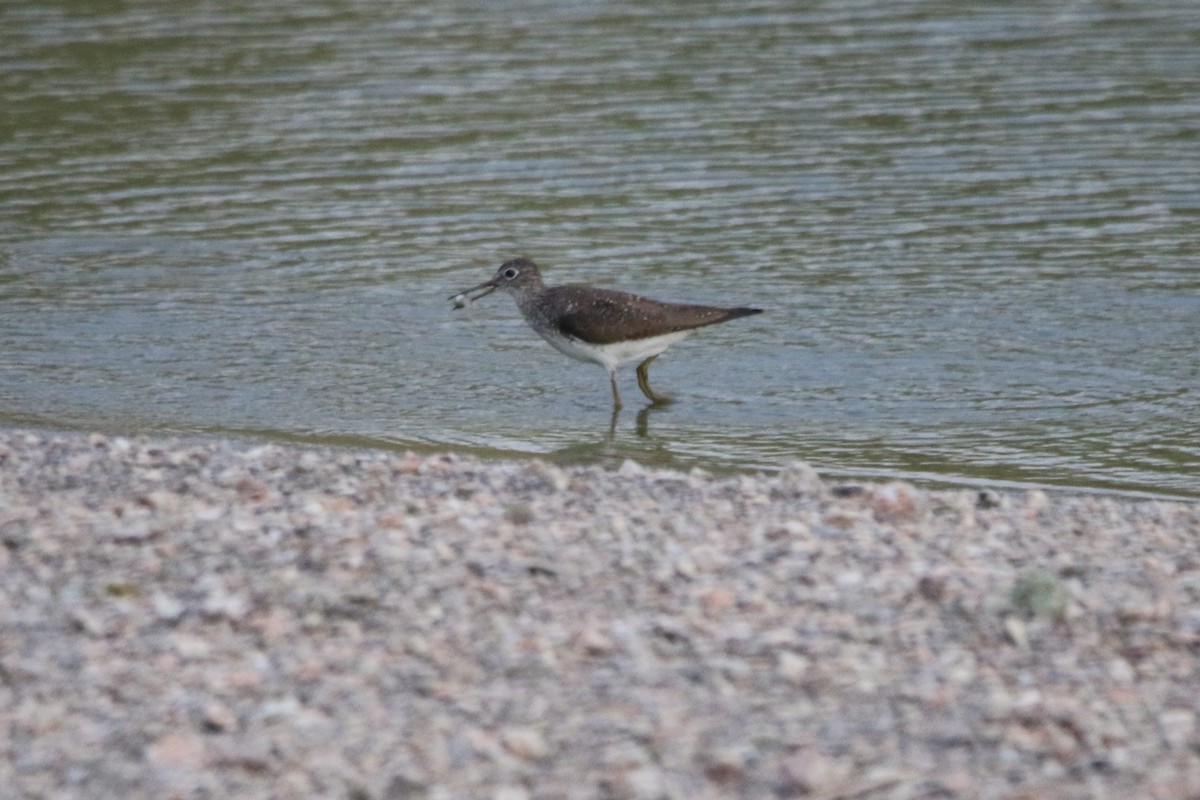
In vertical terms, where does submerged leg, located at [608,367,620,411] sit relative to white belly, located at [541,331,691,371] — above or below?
below

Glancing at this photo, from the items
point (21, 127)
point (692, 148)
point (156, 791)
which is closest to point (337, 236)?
point (692, 148)

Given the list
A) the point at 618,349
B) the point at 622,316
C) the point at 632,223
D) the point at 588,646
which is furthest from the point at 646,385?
the point at 588,646

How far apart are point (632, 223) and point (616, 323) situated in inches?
231

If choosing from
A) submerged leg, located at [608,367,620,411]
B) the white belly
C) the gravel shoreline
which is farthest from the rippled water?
the gravel shoreline

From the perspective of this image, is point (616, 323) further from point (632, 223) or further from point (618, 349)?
point (632, 223)

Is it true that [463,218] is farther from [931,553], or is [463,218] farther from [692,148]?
[931,553]

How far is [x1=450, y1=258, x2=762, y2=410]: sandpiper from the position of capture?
1428 centimetres

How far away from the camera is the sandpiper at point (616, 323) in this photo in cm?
1428

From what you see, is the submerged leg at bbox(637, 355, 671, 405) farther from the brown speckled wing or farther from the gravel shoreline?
the gravel shoreline

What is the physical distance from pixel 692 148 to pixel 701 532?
540 inches

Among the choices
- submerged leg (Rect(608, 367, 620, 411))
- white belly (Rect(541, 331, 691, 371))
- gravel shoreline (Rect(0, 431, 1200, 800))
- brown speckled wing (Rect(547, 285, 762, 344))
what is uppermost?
gravel shoreline (Rect(0, 431, 1200, 800))

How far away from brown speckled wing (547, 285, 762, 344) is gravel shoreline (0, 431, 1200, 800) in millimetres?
3825

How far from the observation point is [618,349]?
1433cm

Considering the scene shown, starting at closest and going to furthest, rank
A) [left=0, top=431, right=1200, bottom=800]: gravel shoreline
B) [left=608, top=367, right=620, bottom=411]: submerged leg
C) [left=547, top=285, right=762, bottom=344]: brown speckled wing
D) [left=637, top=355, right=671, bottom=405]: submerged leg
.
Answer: [left=0, top=431, right=1200, bottom=800]: gravel shoreline, [left=547, top=285, right=762, bottom=344]: brown speckled wing, [left=608, top=367, right=620, bottom=411]: submerged leg, [left=637, top=355, right=671, bottom=405]: submerged leg
